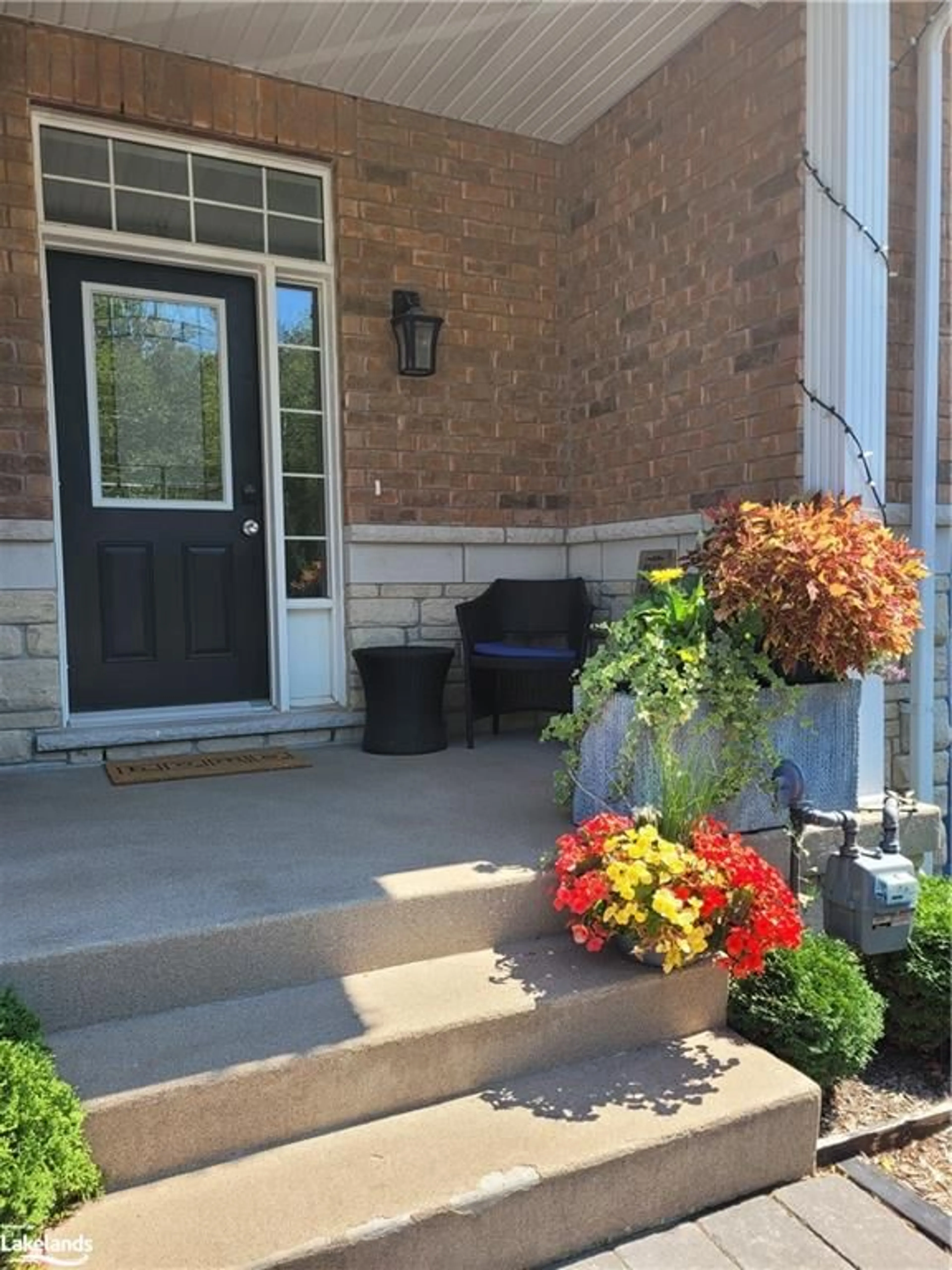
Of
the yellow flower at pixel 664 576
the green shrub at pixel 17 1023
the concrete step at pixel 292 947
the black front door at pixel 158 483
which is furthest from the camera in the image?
the black front door at pixel 158 483

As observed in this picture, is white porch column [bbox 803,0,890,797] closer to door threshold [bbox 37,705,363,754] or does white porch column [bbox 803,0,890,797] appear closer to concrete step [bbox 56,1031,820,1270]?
concrete step [bbox 56,1031,820,1270]

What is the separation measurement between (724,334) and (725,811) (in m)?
1.85

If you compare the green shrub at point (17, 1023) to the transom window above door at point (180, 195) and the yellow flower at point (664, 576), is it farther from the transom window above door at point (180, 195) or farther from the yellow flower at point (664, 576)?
the transom window above door at point (180, 195)

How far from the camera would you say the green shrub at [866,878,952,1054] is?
2.31 meters

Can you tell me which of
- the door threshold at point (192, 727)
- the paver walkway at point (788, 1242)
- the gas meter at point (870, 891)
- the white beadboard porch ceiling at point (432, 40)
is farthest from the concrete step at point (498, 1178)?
the white beadboard porch ceiling at point (432, 40)

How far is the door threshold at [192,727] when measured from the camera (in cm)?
345

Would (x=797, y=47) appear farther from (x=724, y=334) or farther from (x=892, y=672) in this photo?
(x=892, y=672)

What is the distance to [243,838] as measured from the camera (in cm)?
257

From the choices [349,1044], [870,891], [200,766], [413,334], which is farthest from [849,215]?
[200,766]

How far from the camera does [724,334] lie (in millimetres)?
3361

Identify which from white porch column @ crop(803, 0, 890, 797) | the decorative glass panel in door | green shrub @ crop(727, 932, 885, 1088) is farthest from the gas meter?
the decorative glass panel in door

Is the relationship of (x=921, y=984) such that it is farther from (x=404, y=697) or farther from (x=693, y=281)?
(x=693, y=281)

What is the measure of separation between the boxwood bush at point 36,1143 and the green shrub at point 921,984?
1.93 m

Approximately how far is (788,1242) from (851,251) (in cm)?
268
